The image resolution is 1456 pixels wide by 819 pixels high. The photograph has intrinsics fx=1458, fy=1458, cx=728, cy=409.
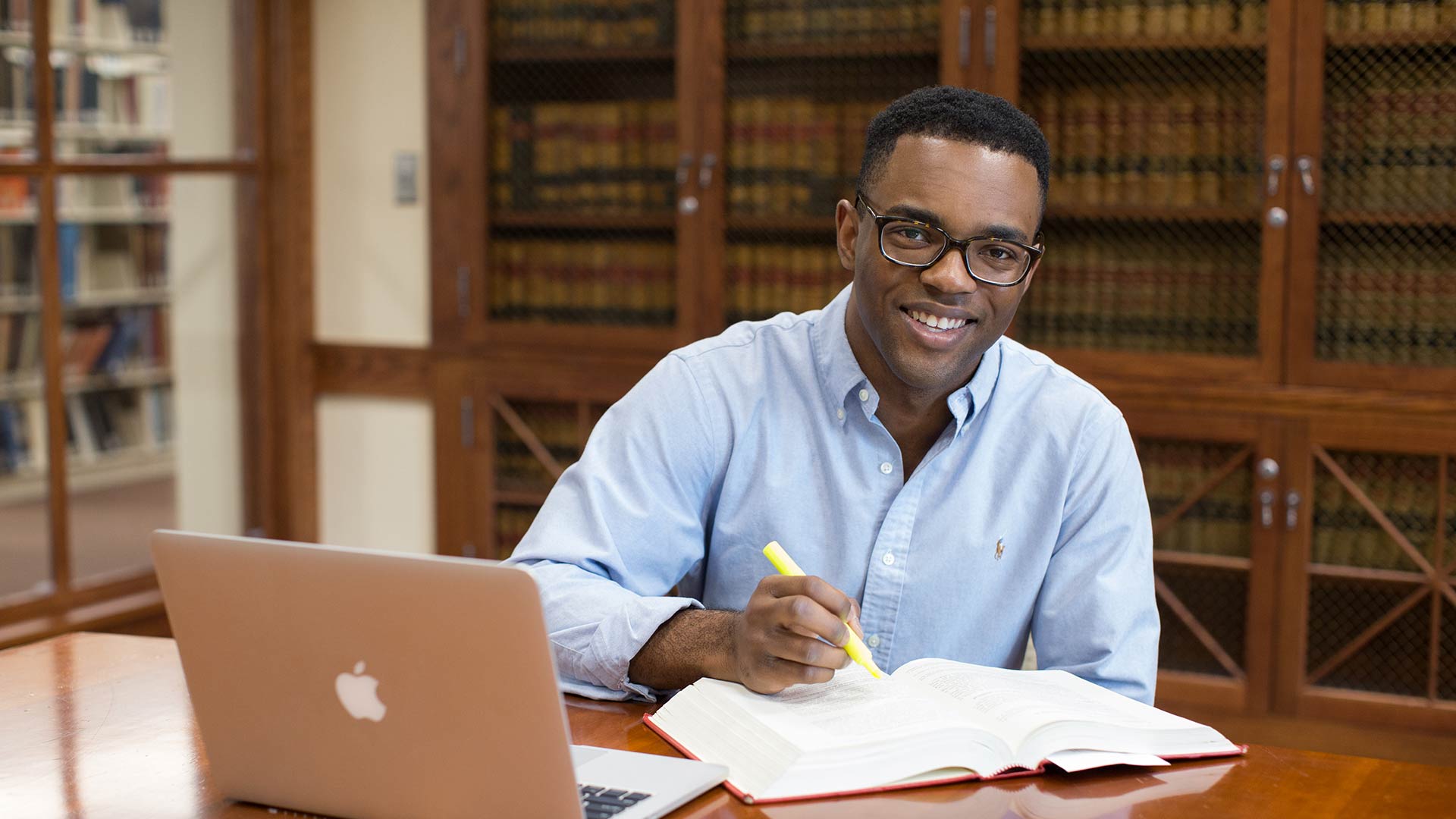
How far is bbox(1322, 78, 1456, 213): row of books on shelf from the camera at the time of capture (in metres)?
2.97

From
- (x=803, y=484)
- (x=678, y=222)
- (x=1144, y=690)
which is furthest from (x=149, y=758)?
(x=678, y=222)

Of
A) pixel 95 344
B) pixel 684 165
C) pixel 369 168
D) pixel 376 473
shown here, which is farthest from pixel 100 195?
pixel 684 165

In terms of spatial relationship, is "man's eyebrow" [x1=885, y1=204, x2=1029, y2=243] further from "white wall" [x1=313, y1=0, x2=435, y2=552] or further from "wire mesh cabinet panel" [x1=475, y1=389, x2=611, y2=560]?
"white wall" [x1=313, y1=0, x2=435, y2=552]

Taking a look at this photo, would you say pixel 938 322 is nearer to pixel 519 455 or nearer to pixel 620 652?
pixel 620 652

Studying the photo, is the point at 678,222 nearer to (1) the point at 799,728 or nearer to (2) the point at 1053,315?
(2) the point at 1053,315

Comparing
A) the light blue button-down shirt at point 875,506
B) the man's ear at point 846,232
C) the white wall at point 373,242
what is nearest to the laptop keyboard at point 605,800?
the light blue button-down shirt at point 875,506

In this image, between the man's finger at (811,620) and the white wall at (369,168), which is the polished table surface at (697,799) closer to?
the man's finger at (811,620)

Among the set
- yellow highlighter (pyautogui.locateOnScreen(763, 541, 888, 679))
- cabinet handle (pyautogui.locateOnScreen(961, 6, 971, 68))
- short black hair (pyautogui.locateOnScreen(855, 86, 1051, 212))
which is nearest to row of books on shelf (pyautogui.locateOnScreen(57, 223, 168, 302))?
cabinet handle (pyautogui.locateOnScreen(961, 6, 971, 68))

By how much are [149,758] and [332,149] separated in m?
2.93

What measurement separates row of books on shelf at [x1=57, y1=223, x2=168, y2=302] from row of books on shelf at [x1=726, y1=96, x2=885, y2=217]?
1.49 meters

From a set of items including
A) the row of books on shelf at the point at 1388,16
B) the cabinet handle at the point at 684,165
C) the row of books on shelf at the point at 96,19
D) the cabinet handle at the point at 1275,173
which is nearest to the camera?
the row of books on shelf at the point at 1388,16

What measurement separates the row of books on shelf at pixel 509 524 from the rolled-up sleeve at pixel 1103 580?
227 cm

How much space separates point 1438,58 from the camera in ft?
9.72

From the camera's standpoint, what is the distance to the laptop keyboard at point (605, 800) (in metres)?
1.07
